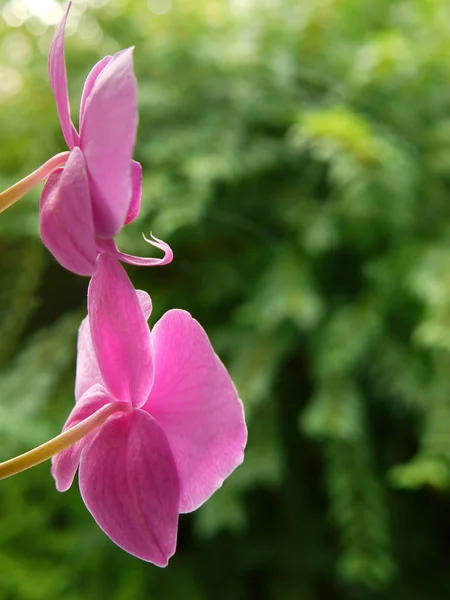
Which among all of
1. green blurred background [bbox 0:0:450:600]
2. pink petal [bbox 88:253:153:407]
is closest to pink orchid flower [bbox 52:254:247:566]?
pink petal [bbox 88:253:153:407]

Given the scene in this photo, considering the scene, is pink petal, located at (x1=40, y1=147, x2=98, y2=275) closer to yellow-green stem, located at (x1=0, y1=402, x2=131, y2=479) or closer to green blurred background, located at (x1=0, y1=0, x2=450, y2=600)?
yellow-green stem, located at (x1=0, y1=402, x2=131, y2=479)

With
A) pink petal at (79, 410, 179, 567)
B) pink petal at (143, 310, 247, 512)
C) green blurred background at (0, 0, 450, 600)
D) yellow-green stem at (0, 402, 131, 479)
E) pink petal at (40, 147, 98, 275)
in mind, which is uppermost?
pink petal at (40, 147, 98, 275)

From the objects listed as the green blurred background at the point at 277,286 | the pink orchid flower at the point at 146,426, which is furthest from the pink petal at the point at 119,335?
the green blurred background at the point at 277,286

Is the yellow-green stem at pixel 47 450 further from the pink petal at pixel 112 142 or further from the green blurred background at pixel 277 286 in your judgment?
the green blurred background at pixel 277 286

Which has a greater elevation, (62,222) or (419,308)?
(62,222)

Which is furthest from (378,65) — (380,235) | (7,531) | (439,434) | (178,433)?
(178,433)

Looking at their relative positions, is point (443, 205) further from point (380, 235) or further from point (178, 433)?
point (178, 433)

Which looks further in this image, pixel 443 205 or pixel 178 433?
pixel 443 205
